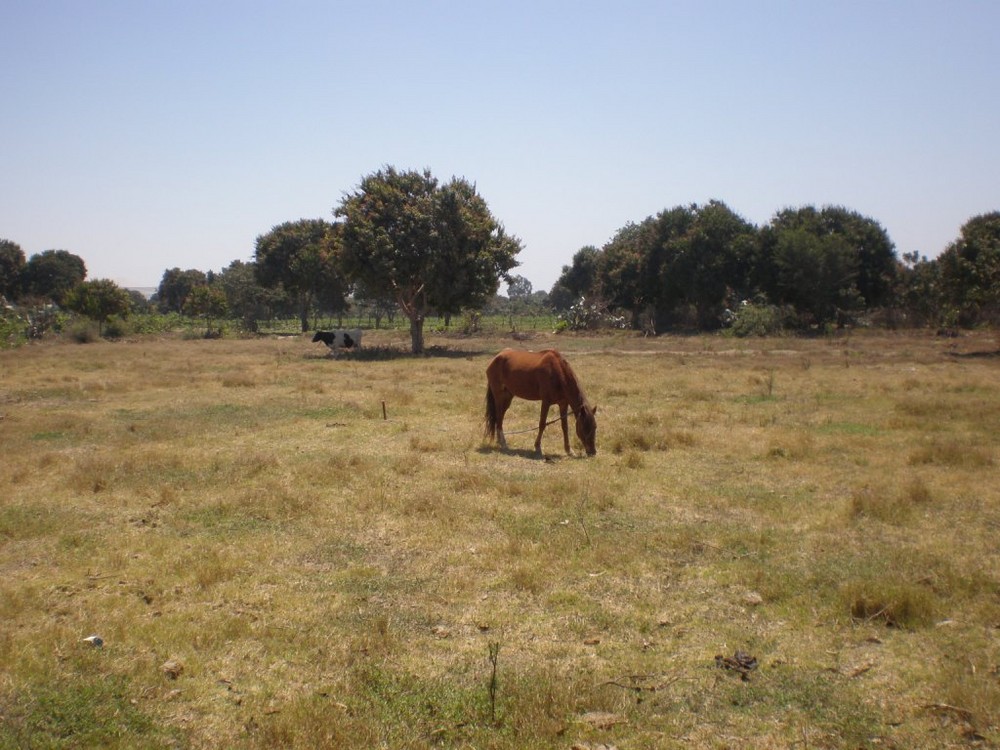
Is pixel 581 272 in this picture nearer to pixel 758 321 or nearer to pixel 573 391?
pixel 758 321

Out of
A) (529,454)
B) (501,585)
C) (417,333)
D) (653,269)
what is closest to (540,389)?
(529,454)

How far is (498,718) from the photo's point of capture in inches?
196

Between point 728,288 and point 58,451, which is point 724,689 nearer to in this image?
point 58,451

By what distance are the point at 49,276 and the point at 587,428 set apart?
84.0 meters

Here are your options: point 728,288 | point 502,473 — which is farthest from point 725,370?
point 728,288

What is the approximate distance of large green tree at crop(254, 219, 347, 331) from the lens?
60.3 m

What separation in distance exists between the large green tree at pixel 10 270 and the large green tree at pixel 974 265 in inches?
3187

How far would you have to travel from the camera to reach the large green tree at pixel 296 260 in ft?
198

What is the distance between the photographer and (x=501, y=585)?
7402 millimetres

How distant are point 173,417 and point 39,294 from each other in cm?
7428

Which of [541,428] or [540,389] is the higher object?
[540,389]

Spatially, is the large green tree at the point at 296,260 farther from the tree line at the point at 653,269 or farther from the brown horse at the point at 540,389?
the brown horse at the point at 540,389

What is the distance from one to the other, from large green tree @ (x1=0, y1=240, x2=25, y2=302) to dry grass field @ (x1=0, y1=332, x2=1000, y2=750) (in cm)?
7468

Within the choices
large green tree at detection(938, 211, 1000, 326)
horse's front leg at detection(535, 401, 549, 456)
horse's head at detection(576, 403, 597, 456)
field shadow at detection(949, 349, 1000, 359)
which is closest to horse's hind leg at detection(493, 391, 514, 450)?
horse's front leg at detection(535, 401, 549, 456)
